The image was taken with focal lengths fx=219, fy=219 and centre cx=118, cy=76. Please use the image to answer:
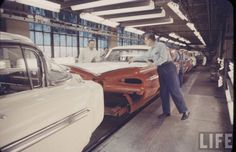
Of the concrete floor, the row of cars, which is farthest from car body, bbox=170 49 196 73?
the row of cars

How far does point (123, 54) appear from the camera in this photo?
17.6 ft

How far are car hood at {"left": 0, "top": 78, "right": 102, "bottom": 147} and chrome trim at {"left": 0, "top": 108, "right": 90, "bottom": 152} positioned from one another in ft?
0.08

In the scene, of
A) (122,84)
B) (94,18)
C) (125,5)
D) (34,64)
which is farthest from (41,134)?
(94,18)

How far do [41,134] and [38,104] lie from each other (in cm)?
23

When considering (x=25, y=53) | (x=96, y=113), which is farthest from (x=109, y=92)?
(x=25, y=53)

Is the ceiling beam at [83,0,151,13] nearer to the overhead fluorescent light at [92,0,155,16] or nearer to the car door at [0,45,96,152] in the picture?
the overhead fluorescent light at [92,0,155,16]

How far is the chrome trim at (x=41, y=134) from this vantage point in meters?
1.34

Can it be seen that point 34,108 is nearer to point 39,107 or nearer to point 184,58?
point 39,107

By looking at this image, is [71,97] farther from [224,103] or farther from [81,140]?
[224,103]

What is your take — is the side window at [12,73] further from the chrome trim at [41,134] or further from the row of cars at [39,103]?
the chrome trim at [41,134]

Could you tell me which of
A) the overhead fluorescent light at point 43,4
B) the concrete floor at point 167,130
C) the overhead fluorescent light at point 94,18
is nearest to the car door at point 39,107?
the concrete floor at point 167,130

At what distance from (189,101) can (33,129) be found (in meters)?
4.74

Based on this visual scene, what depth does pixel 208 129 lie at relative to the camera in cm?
354

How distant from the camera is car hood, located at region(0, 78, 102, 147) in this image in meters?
1.38
